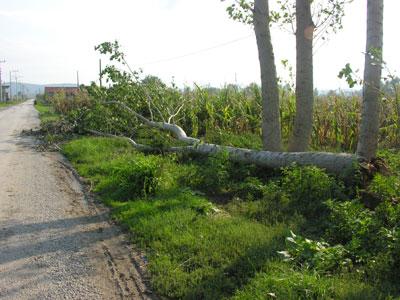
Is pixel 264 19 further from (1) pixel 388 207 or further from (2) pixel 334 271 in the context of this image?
(2) pixel 334 271

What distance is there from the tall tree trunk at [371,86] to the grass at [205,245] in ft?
5.68

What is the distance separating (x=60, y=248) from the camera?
516cm

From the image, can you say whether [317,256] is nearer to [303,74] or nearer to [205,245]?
[205,245]

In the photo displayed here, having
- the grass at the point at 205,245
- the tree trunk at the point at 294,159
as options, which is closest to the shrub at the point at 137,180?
the grass at the point at 205,245

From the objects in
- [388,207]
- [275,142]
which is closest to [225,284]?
[388,207]

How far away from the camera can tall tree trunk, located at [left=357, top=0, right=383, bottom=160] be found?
6.21m

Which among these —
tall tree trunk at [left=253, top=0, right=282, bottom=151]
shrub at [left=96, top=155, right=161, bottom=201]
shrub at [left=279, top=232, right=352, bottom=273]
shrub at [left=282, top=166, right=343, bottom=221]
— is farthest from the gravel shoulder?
tall tree trunk at [left=253, top=0, right=282, bottom=151]

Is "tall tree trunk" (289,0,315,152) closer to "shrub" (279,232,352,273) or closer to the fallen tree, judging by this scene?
the fallen tree

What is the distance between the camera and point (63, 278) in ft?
14.3

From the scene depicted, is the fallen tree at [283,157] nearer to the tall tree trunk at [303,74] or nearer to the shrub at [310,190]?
the shrub at [310,190]

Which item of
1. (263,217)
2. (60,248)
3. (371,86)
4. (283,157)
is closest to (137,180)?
(60,248)

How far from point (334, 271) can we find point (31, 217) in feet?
14.6

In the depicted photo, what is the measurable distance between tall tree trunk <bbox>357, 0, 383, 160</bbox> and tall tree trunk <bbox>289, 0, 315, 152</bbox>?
1.55m

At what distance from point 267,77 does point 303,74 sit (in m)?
0.75
